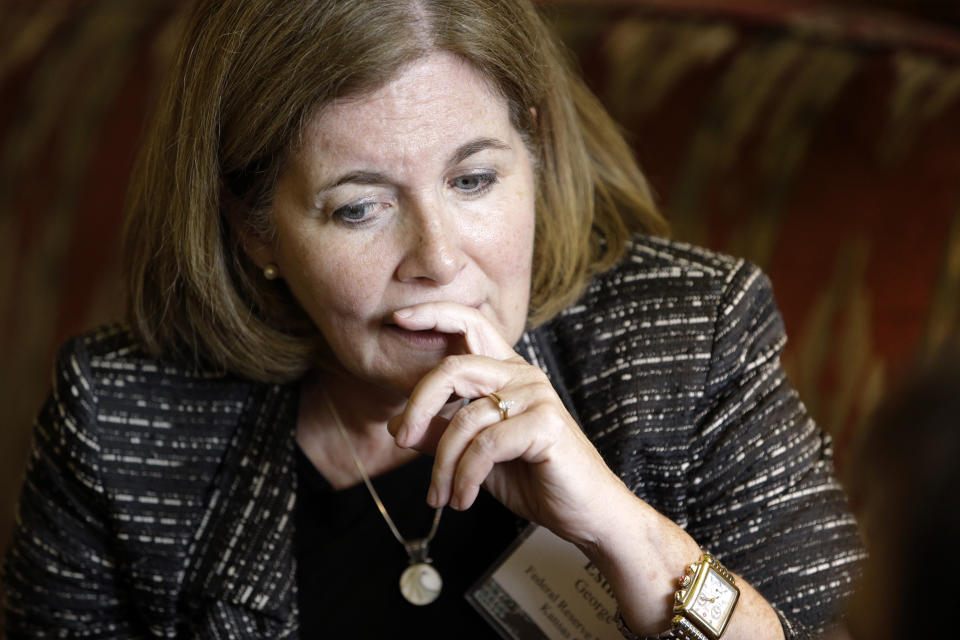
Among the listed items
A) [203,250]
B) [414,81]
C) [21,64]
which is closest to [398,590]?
[203,250]

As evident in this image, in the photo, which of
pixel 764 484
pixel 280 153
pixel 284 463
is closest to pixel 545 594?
pixel 764 484

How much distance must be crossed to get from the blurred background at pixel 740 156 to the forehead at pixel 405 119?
0.45 m

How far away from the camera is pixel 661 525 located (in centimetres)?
110

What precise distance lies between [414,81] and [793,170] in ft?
2.29

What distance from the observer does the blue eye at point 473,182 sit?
118cm

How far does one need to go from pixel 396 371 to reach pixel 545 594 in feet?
1.03

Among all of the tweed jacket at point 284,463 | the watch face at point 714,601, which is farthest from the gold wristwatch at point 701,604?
the tweed jacket at point 284,463

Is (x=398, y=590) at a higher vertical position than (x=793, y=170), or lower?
lower

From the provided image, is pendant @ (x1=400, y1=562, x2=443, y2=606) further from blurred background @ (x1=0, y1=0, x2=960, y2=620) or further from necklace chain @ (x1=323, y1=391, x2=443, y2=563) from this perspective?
blurred background @ (x1=0, y1=0, x2=960, y2=620)

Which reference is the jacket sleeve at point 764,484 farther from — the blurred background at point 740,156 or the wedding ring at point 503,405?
the wedding ring at point 503,405

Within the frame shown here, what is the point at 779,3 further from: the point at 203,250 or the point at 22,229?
the point at 22,229

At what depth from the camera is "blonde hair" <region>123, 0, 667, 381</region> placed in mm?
1134

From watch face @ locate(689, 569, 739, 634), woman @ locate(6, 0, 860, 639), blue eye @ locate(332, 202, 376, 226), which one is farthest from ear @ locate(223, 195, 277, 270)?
watch face @ locate(689, 569, 739, 634)

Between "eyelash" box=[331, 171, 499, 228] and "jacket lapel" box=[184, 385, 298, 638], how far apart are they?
1.22 ft
